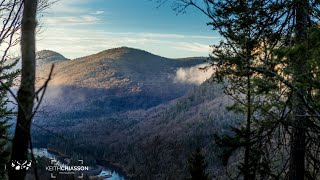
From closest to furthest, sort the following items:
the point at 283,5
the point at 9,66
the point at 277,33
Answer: the point at 283,5
the point at 277,33
the point at 9,66

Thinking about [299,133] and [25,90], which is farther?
[299,133]

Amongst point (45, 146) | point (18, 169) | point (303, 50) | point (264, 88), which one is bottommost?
point (45, 146)

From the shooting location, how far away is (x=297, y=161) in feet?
24.0

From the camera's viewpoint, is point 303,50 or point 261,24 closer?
point 303,50

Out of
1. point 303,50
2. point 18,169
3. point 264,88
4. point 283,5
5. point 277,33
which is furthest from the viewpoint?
point 277,33

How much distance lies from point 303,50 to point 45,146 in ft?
637

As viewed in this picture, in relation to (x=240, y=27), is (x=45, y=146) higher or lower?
lower

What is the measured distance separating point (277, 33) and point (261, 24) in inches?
20.8

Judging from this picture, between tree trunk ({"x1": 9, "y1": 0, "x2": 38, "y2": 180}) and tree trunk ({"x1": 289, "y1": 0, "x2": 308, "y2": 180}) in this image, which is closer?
tree trunk ({"x1": 9, "y1": 0, "x2": 38, "y2": 180})

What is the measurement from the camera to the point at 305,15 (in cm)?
738

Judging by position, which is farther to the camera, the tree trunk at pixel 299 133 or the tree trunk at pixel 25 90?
the tree trunk at pixel 299 133

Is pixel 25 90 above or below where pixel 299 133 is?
above

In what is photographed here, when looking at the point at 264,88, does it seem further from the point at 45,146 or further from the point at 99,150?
the point at 45,146

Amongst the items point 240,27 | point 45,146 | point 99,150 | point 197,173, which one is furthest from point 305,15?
point 45,146
